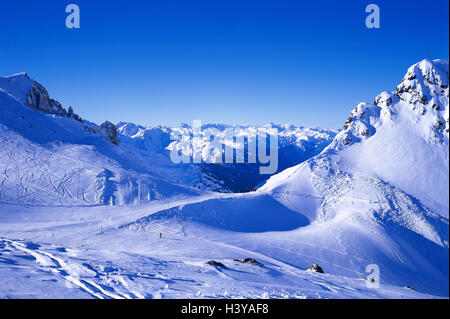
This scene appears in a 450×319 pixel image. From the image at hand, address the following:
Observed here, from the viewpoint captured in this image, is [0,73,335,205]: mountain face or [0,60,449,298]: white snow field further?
[0,73,335,205]: mountain face

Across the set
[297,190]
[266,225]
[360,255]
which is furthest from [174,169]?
[360,255]

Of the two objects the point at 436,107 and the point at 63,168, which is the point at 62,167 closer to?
the point at 63,168

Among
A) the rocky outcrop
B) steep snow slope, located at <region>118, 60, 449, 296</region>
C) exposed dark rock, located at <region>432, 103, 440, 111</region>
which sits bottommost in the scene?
steep snow slope, located at <region>118, 60, 449, 296</region>

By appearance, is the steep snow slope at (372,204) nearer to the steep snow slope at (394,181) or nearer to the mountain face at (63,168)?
the steep snow slope at (394,181)

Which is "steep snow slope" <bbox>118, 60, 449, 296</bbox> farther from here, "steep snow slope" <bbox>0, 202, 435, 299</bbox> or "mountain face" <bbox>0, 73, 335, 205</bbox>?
"mountain face" <bbox>0, 73, 335, 205</bbox>

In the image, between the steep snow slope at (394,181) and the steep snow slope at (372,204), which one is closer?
the steep snow slope at (372,204)

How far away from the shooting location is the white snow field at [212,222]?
11523mm

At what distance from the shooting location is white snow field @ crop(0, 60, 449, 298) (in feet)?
37.8

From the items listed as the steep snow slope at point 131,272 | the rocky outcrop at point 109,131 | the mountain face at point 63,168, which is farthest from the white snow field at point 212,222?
the rocky outcrop at point 109,131

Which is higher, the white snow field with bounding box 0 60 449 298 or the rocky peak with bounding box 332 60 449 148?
the rocky peak with bounding box 332 60 449 148

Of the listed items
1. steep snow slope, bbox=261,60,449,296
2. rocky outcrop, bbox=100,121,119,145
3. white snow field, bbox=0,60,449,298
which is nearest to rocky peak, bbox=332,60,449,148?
steep snow slope, bbox=261,60,449,296

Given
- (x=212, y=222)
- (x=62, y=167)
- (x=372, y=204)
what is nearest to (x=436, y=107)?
(x=372, y=204)

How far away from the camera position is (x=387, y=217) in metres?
45.7

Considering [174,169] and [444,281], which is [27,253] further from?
[174,169]
